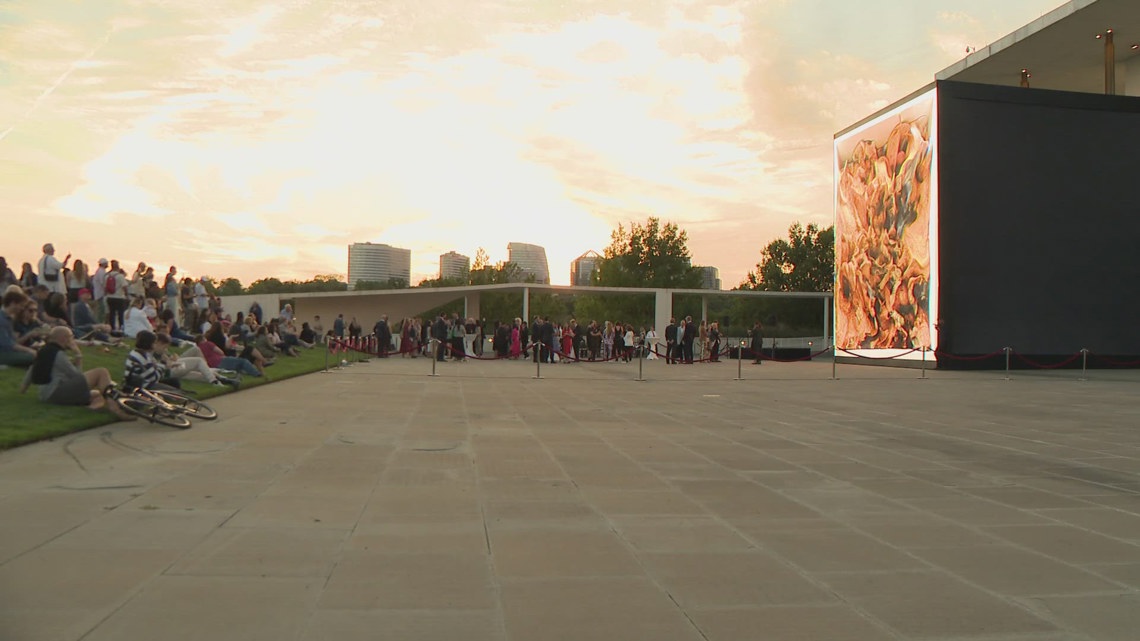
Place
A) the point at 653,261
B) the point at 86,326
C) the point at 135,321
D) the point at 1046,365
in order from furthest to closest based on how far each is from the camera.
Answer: the point at 653,261 → the point at 1046,365 → the point at 135,321 → the point at 86,326

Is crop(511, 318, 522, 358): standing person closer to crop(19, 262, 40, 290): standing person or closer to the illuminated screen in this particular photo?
the illuminated screen

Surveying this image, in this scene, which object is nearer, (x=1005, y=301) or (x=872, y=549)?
(x=872, y=549)

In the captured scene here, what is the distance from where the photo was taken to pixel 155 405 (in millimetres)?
9070

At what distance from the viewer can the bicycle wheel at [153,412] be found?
9023mm

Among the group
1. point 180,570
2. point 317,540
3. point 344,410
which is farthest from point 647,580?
point 344,410

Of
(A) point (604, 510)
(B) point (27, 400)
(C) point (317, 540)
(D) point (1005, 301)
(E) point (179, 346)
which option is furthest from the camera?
(D) point (1005, 301)

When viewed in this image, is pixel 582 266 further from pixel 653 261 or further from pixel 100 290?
pixel 100 290

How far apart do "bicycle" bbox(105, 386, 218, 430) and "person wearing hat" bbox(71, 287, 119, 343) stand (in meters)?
7.29

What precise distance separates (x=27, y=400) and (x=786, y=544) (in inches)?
353

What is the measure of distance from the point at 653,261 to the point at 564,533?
7432 cm

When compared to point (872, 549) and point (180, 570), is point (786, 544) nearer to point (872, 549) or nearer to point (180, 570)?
point (872, 549)

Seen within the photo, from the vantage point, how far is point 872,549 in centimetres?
483

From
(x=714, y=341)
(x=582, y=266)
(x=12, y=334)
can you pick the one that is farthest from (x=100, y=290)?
(x=582, y=266)

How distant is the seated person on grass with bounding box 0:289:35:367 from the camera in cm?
1135
